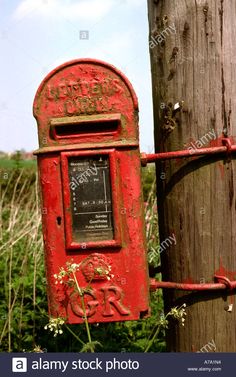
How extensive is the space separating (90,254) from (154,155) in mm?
570

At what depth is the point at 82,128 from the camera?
2781 mm

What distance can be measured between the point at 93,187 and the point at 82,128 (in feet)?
0.94

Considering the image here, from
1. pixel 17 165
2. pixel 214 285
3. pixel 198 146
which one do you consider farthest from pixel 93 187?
pixel 17 165

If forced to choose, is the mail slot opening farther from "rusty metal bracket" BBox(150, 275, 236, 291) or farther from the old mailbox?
"rusty metal bracket" BBox(150, 275, 236, 291)

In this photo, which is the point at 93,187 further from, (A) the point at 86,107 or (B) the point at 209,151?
(B) the point at 209,151

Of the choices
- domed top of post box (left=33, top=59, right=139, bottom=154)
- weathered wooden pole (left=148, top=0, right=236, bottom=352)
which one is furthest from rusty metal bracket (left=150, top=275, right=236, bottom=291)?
domed top of post box (left=33, top=59, right=139, bottom=154)

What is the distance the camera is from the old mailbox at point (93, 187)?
9.02ft

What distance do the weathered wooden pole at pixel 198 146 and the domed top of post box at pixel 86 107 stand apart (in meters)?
0.18

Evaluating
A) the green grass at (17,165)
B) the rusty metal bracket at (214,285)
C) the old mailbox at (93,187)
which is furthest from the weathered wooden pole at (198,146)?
the green grass at (17,165)

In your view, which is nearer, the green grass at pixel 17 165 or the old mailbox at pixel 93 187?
the old mailbox at pixel 93 187

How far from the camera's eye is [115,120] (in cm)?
272

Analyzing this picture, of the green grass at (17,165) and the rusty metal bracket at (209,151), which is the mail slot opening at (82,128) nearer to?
the rusty metal bracket at (209,151)

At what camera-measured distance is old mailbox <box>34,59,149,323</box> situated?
2.75 m

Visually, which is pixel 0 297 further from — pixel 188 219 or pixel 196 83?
pixel 196 83
